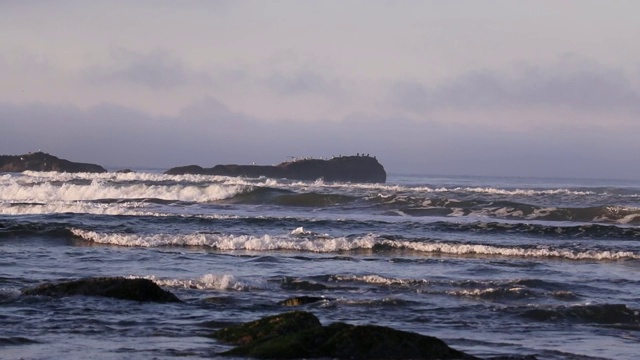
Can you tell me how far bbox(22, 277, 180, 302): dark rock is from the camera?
13.7 m

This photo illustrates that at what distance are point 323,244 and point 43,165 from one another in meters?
69.5

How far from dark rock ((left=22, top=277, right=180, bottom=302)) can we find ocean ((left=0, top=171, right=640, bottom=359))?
0.25 m

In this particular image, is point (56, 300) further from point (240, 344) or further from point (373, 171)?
point (373, 171)

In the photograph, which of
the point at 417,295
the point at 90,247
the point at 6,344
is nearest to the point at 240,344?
the point at 6,344

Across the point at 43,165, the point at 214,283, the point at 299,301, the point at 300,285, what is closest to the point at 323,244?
the point at 300,285

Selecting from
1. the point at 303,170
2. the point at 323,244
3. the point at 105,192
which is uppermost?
the point at 303,170

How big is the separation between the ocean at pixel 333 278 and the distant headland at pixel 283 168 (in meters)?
45.6

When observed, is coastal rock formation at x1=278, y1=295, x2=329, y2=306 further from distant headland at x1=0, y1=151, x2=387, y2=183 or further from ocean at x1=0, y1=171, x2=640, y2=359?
distant headland at x1=0, y1=151, x2=387, y2=183

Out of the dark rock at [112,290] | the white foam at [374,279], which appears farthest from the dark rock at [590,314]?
the dark rock at [112,290]

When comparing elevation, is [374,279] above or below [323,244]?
below

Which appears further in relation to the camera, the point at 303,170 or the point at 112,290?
the point at 303,170

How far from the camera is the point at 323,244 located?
2467cm

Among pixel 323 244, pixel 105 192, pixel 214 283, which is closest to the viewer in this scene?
pixel 214 283

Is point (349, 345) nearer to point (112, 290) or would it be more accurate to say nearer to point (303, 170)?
point (112, 290)
